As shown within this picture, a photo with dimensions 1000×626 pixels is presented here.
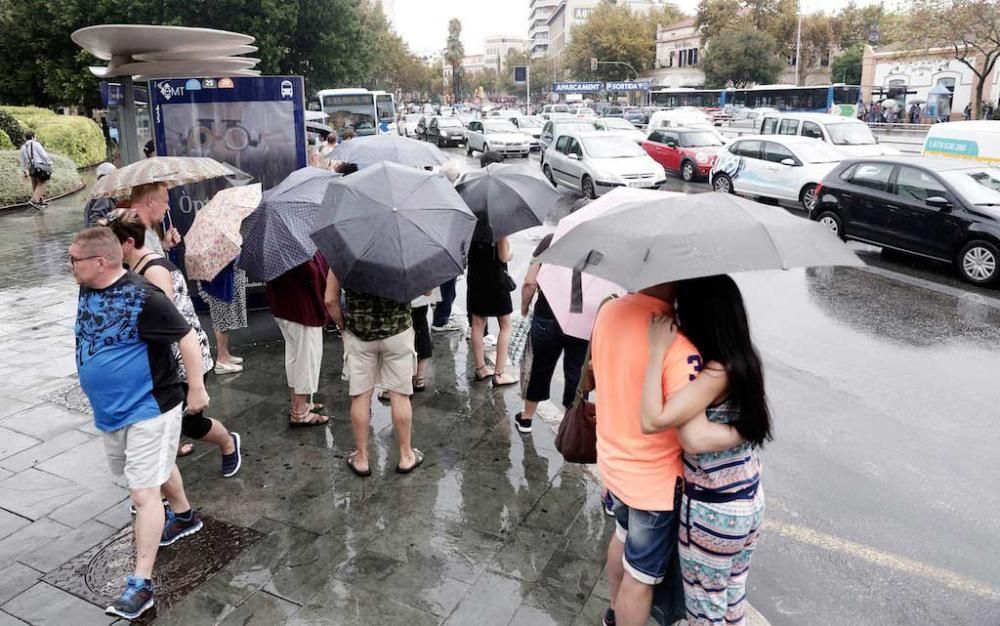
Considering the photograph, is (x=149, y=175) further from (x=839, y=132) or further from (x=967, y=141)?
(x=839, y=132)

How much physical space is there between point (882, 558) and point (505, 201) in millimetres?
3158

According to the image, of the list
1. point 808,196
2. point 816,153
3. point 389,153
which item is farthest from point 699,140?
point 389,153

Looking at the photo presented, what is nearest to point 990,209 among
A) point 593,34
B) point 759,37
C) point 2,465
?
point 2,465

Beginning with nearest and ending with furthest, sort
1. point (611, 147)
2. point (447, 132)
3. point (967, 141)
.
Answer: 1. point (967, 141)
2. point (611, 147)
3. point (447, 132)

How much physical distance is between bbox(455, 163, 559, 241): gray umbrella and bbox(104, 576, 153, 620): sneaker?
3.05m

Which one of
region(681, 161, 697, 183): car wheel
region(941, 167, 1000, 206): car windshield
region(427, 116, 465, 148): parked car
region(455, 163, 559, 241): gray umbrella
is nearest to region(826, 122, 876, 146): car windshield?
region(681, 161, 697, 183): car wheel

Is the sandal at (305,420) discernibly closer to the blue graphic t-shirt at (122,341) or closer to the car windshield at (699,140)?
the blue graphic t-shirt at (122,341)

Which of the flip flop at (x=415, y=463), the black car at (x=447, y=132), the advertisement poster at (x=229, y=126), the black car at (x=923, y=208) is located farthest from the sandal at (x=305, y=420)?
the black car at (x=447, y=132)

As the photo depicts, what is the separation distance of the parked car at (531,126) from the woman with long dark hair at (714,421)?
28.0 meters

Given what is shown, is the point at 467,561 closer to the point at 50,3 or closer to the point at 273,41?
the point at 273,41

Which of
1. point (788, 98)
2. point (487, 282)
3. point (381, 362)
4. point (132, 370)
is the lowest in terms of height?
point (381, 362)

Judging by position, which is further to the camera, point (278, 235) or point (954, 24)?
point (954, 24)

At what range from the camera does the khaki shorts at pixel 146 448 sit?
3273 millimetres

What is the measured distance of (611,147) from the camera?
55.4ft
